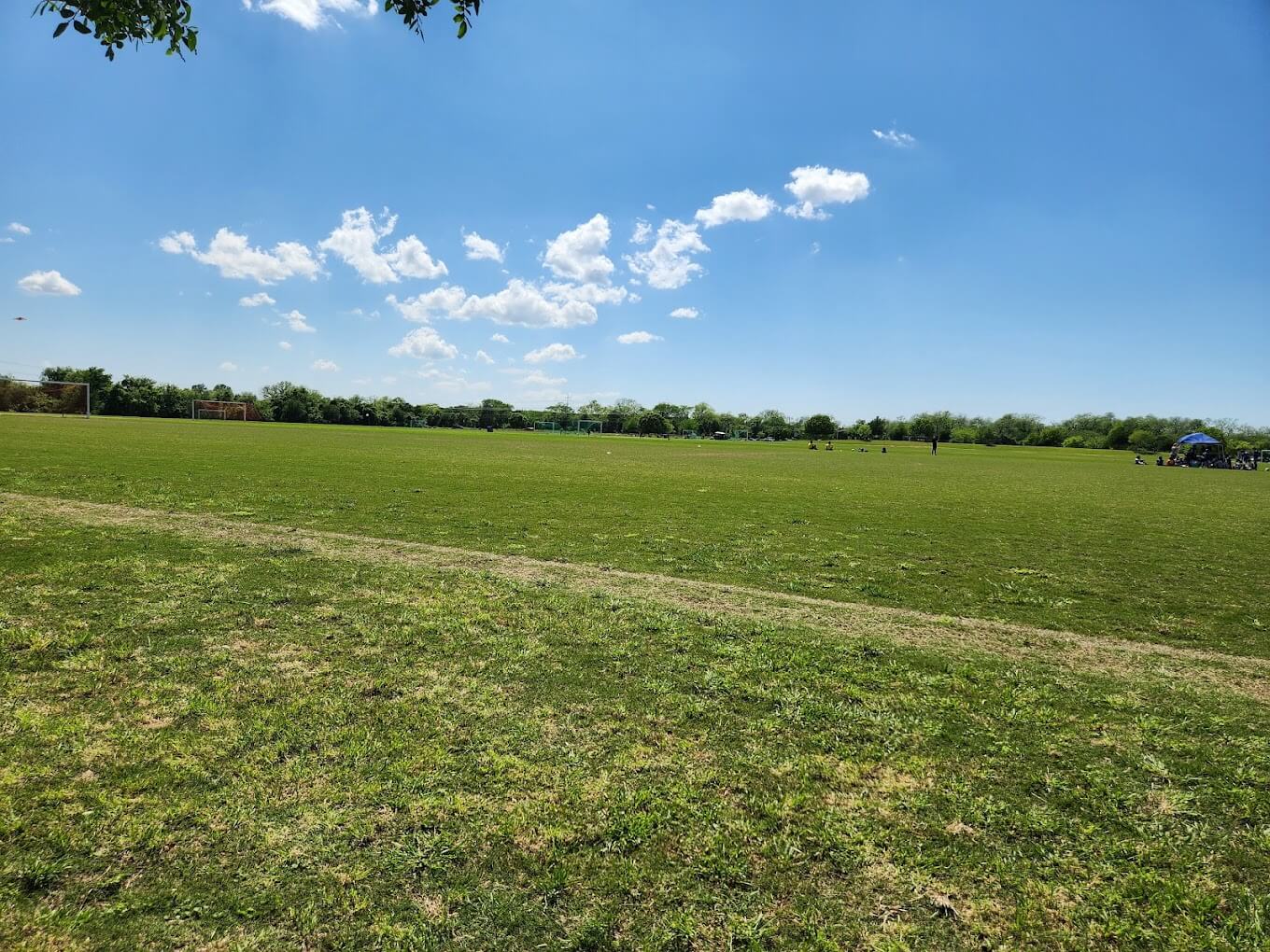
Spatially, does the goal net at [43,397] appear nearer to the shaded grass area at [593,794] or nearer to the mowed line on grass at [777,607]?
the mowed line on grass at [777,607]

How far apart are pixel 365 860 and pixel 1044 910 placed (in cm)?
345

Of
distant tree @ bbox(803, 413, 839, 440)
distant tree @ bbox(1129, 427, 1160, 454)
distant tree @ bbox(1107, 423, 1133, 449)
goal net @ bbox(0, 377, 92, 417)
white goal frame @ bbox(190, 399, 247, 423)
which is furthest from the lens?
distant tree @ bbox(803, 413, 839, 440)

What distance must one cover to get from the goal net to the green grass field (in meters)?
121

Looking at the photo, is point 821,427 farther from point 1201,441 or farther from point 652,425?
point 1201,441

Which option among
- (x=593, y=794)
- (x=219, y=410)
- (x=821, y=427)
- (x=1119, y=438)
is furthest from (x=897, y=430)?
(x=593, y=794)

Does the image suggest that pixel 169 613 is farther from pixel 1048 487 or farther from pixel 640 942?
pixel 1048 487

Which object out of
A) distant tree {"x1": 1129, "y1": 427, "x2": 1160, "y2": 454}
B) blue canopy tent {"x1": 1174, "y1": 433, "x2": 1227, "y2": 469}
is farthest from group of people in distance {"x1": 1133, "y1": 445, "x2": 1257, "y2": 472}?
distant tree {"x1": 1129, "y1": 427, "x2": 1160, "y2": 454}

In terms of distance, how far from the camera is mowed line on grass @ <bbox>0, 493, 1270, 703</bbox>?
21.7 feet

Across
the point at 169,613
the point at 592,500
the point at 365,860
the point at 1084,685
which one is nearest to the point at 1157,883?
the point at 1084,685

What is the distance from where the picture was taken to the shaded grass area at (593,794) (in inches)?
114

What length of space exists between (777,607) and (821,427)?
545ft

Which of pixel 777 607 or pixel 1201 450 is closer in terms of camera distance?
pixel 777 607

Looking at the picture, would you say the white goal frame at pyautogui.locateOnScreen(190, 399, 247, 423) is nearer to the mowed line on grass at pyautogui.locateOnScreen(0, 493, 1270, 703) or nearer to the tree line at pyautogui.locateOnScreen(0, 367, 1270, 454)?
the tree line at pyautogui.locateOnScreen(0, 367, 1270, 454)

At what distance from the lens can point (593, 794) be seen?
3820mm
